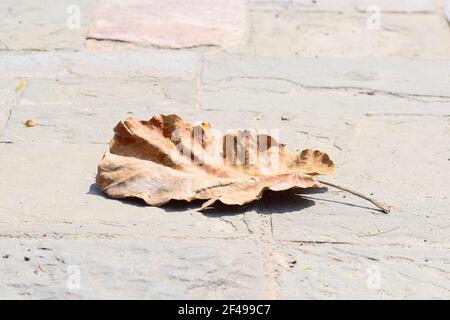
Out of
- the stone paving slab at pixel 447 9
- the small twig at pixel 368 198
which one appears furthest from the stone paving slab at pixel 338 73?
the small twig at pixel 368 198

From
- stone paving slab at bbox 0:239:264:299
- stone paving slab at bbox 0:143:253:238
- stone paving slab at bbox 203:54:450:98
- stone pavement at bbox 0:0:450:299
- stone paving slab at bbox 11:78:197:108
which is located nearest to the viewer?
stone paving slab at bbox 0:239:264:299

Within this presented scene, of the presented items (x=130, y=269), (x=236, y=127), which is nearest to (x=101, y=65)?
(x=236, y=127)

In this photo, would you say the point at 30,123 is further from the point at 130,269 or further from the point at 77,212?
the point at 130,269

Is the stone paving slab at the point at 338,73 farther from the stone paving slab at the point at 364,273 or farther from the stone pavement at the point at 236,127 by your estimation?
the stone paving slab at the point at 364,273

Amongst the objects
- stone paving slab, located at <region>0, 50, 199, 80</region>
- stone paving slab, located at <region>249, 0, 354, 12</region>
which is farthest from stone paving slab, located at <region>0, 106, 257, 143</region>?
stone paving slab, located at <region>249, 0, 354, 12</region>

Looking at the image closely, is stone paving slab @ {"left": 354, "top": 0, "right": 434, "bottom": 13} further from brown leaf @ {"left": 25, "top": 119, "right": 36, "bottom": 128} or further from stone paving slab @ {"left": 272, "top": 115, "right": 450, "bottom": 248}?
brown leaf @ {"left": 25, "top": 119, "right": 36, "bottom": 128}

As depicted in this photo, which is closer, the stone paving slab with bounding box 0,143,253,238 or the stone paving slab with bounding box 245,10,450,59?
the stone paving slab with bounding box 0,143,253,238
